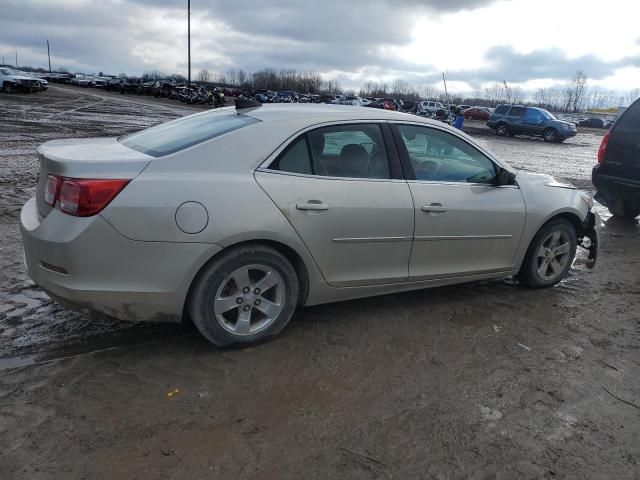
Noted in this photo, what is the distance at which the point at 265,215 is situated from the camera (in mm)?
3432

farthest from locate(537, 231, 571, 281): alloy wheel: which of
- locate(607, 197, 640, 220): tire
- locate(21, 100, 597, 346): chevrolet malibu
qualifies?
locate(607, 197, 640, 220): tire

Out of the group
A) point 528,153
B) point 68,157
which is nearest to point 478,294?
point 68,157

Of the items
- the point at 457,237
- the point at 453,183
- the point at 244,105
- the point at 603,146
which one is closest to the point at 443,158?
the point at 453,183

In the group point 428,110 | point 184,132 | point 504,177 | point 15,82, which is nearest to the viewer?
point 184,132

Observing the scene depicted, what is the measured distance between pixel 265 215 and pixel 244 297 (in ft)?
1.83

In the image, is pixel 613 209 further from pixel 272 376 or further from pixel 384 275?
pixel 272 376

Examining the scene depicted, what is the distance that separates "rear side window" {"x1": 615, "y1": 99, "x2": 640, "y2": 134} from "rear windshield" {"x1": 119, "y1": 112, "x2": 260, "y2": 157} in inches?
250

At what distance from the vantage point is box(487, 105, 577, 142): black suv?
2761cm

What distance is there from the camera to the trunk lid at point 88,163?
3141 millimetres

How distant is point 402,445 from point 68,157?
2574 mm

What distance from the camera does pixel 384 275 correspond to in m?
4.06

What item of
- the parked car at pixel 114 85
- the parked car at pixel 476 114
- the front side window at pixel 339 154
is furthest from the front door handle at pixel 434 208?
the parked car at pixel 114 85

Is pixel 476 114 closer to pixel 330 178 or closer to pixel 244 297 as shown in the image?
pixel 330 178

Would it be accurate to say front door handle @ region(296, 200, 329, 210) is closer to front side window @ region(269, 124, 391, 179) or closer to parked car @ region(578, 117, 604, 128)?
front side window @ region(269, 124, 391, 179)
